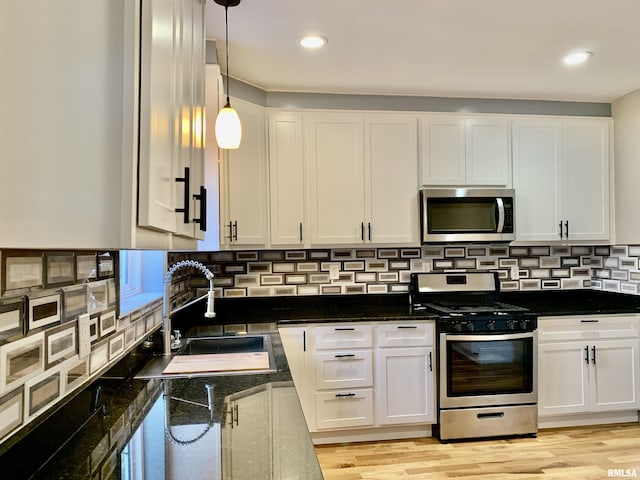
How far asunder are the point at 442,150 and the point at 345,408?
79.6 inches

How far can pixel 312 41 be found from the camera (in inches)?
93.7

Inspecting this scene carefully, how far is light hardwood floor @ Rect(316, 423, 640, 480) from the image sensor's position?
2.49 metres

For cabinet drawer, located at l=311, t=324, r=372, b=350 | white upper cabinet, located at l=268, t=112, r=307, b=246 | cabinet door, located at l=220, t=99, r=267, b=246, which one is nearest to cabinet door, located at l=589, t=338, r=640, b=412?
cabinet drawer, located at l=311, t=324, r=372, b=350

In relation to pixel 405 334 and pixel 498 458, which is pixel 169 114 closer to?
pixel 405 334

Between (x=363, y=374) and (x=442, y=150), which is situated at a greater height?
(x=442, y=150)

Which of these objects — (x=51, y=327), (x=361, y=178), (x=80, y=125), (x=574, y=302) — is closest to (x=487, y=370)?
(x=574, y=302)

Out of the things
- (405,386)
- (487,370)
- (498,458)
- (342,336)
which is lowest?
(498,458)

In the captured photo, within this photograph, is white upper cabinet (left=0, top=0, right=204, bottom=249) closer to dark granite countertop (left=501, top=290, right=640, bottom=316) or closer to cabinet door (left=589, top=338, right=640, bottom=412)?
dark granite countertop (left=501, top=290, right=640, bottom=316)

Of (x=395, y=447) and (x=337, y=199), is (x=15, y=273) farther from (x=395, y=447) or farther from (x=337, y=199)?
(x=395, y=447)

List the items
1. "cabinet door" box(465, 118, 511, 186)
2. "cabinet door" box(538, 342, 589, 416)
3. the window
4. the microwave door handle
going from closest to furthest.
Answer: the window, "cabinet door" box(538, 342, 589, 416), the microwave door handle, "cabinet door" box(465, 118, 511, 186)

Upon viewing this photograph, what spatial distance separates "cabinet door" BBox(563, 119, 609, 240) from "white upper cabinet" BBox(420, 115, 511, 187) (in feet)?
1.72

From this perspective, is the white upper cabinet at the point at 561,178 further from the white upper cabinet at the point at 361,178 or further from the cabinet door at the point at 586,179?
the white upper cabinet at the point at 361,178

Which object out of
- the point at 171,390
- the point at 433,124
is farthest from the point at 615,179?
the point at 171,390

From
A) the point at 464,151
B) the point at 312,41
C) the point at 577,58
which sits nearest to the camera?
the point at 312,41
